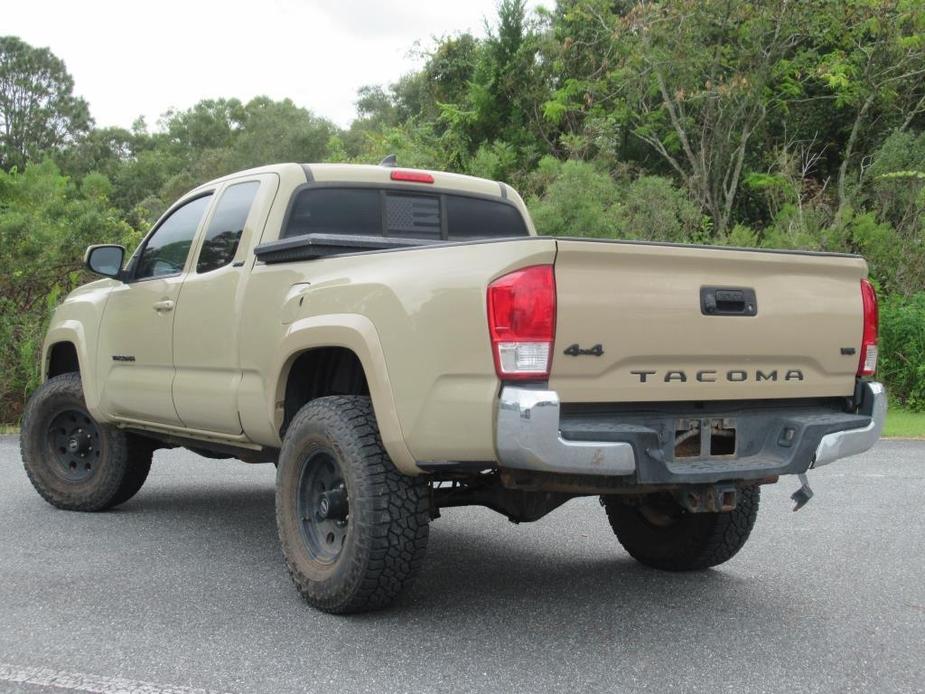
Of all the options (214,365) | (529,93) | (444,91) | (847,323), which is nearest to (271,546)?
(214,365)

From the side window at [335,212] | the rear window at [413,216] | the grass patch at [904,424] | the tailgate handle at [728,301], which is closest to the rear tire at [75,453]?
the side window at [335,212]

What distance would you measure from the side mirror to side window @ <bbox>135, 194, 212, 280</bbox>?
0.12m

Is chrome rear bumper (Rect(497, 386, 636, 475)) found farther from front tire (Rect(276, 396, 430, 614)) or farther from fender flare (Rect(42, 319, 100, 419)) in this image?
fender flare (Rect(42, 319, 100, 419))

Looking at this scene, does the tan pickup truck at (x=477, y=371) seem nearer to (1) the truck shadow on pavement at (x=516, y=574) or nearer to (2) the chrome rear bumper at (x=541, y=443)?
(2) the chrome rear bumper at (x=541, y=443)

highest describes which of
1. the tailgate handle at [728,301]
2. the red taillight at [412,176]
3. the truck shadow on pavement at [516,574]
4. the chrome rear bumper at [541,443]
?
the red taillight at [412,176]

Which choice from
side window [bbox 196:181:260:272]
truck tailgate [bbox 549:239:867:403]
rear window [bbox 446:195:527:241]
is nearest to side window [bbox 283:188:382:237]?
side window [bbox 196:181:260:272]

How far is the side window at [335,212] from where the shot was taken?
5566 mm

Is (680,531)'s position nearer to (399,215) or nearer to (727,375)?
(727,375)

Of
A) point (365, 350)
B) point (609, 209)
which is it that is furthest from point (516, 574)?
point (609, 209)

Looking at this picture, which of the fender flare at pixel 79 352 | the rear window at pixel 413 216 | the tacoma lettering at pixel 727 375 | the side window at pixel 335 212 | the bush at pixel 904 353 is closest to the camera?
the tacoma lettering at pixel 727 375

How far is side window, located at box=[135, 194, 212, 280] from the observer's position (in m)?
6.18

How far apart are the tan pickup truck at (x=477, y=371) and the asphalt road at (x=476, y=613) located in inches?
13.2

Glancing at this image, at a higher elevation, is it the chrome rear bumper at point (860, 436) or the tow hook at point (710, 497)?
the chrome rear bumper at point (860, 436)

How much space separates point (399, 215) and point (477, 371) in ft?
7.18
